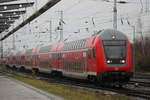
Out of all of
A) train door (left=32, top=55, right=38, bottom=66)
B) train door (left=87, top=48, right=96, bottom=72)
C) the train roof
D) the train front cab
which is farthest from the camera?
train door (left=32, top=55, right=38, bottom=66)

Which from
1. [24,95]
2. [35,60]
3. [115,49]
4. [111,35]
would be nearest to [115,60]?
[115,49]

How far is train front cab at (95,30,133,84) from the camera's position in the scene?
69.4ft

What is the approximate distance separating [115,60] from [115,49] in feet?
2.45

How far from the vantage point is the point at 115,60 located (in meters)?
21.4

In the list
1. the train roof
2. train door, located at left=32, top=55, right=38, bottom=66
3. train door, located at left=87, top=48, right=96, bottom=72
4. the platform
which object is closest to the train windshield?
the train roof

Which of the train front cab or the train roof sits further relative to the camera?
the train roof

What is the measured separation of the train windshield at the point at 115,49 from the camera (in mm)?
21578

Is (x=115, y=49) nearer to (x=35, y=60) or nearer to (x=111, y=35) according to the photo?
(x=111, y=35)

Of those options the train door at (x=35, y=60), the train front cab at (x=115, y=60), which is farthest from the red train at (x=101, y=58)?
the train door at (x=35, y=60)

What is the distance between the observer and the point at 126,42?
886 inches

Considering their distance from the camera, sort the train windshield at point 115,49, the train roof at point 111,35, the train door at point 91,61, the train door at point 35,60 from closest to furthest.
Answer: the train windshield at point 115,49
the train door at point 91,61
the train roof at point 111,35
the train door at point 35,60

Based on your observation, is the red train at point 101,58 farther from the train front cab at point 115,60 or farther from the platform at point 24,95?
the platform at point 24,95

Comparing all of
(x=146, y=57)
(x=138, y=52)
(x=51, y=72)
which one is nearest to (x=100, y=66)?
(x=51, y=72)

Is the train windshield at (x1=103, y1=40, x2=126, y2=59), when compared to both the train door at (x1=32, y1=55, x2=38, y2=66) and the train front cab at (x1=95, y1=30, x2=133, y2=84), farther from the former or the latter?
the train door at (x1=32, y1=55, x2=38, y2=66)
